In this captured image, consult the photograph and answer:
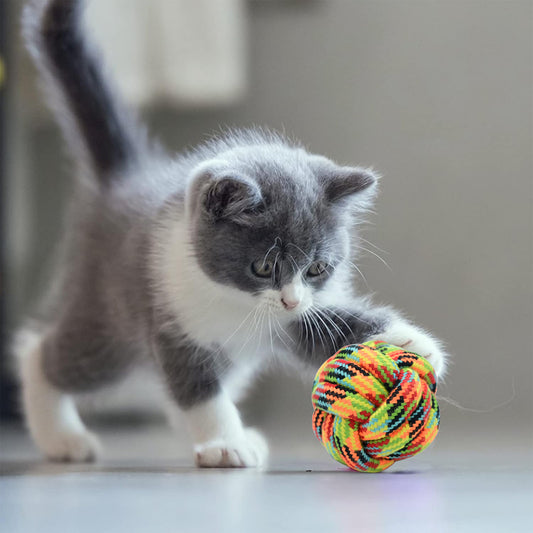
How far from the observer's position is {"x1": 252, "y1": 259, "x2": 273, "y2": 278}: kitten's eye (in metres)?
1.44

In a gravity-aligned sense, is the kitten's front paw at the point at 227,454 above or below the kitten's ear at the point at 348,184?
below

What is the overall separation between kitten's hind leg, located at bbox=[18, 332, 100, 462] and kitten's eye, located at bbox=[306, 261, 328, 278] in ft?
2.15

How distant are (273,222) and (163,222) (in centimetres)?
29

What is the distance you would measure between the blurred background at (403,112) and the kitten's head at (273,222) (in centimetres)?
142

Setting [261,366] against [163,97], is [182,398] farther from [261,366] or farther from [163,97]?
[163,97]

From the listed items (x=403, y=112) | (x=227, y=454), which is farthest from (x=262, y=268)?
(x=403, y=112)

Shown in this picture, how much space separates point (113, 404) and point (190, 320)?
1.65 meters

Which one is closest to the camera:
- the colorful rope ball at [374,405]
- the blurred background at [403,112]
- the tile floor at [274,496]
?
the tile floor at [274,496]

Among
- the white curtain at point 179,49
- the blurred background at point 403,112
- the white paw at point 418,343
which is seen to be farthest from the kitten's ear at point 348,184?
the white curtain at point 179,49

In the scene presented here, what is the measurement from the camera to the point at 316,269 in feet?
4.90

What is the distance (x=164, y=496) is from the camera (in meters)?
1.18

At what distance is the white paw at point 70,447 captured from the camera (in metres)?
1.84

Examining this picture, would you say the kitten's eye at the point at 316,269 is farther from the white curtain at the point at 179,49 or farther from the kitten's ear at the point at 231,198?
the white curtain at the point at 179,49

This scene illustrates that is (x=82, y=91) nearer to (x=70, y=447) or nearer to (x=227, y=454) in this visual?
(x=70, y=447)
